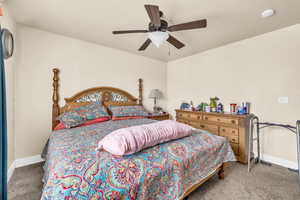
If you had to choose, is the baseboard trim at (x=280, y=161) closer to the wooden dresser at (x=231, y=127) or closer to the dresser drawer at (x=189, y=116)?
the wooden dresser at (x=231, y=127)

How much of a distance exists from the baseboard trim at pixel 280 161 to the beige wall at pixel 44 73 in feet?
11.9

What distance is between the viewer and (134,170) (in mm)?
1031

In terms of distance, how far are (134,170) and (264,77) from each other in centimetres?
299

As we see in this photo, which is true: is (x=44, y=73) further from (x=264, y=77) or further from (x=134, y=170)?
(x=264, y=77)

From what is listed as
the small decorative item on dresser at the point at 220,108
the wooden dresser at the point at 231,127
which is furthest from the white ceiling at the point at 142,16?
the wooden dresser at the point at 231,127

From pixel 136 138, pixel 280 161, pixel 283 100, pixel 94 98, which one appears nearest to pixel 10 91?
pixel 94 98

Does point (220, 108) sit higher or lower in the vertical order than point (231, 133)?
higher

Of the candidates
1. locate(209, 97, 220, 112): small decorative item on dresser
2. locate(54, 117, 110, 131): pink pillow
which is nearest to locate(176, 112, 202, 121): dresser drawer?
locate(209, 97, 220, 112): small decorative item on dresser

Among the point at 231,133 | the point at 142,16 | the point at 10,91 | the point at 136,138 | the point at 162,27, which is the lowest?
the point at 231,133

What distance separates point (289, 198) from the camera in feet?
5.26

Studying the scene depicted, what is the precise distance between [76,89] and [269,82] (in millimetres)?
3896

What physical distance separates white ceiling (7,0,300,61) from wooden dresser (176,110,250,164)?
5.36 feet

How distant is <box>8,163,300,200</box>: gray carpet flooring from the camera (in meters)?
1.62

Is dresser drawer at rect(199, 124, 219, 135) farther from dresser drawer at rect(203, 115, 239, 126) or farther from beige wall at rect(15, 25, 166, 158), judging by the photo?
beige wall at rect(15, 25, 166, 158)
